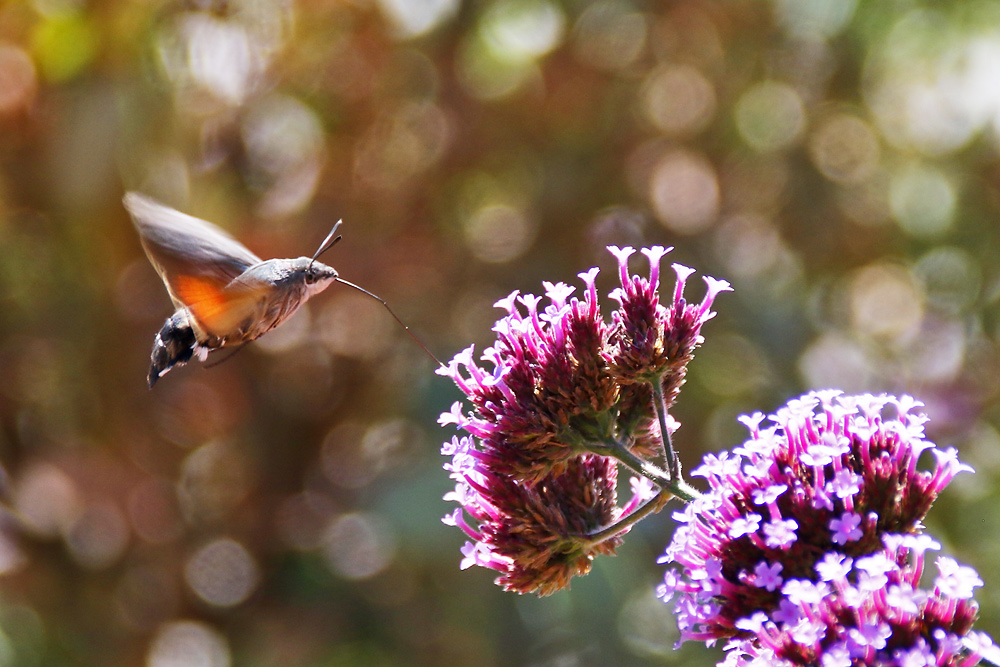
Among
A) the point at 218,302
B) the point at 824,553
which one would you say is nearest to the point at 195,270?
the point at 218,302

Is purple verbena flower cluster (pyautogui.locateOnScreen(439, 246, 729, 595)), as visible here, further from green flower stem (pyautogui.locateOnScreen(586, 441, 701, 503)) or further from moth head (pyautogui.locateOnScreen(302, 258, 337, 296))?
moth head (pyautogui.locateOnScreen(302, 258, 337, 296))

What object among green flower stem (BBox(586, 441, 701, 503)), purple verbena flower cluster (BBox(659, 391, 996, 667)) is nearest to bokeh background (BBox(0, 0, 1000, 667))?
green flower stem (BBox(586, 441, 701, 503))

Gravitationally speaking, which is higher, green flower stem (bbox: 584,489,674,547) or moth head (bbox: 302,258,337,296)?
moth head (bbox: 302,258,337,296)

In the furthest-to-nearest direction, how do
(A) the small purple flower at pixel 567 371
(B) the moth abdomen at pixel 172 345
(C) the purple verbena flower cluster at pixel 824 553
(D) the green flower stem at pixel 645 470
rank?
(B) the moth abdomen at pixel 172 345, (A) the small purple flower at pixel 567 371, (D) the green flower stem at pixel 645 470, (C) the purple verbena flower cluster at pixel 824 553

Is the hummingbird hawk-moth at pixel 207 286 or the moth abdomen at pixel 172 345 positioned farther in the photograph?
the moth abdomen at pixel 172 345

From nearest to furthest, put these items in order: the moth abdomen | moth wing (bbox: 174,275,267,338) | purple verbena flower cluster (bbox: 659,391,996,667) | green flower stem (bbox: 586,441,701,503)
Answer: purple verbena flower cluster (bbox: 659,391,996,667) → green flower stem (bbox: 586,441,701,503) → moth wing (bbox: 174,275,267,338) → the moth abdomen

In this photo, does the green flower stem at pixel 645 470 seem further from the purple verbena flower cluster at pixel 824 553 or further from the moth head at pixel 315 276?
the moth head at pixel 315 276

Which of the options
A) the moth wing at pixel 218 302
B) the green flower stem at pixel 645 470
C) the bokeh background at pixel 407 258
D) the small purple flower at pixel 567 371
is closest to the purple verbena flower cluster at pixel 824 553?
the green flower stem at pixel 645 470
